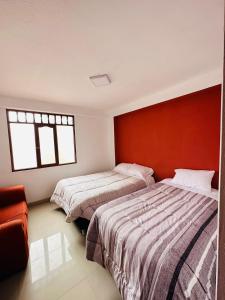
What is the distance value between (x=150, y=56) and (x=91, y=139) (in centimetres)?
276

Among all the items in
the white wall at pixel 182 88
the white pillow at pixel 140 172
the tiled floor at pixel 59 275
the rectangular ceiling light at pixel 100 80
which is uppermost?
the rectangular ceiling light at pixel 100 80

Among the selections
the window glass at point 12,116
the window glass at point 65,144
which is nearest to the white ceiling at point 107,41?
the window glass at point 12,116

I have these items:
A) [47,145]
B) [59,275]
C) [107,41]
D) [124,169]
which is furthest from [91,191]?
[107,41]

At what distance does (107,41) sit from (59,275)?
8.16ft

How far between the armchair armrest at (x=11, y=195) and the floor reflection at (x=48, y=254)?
87 centimetres

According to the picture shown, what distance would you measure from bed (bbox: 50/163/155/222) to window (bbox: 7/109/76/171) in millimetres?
904

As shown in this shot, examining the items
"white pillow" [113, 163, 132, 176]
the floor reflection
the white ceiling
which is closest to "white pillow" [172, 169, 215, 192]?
"white pillow" [113, 163, 132, 176]

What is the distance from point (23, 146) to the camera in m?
3.09

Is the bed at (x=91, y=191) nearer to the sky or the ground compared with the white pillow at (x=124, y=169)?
nearer to the ground

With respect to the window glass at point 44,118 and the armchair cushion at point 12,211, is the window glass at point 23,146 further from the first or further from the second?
the armchair cushion at point 12,211

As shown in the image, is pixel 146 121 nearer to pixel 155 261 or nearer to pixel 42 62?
pixel 42 62

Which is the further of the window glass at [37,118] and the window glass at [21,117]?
the window glass at [37,118]

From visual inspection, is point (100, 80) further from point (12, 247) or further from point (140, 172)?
point (12, 247)

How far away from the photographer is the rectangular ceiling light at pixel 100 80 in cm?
205
